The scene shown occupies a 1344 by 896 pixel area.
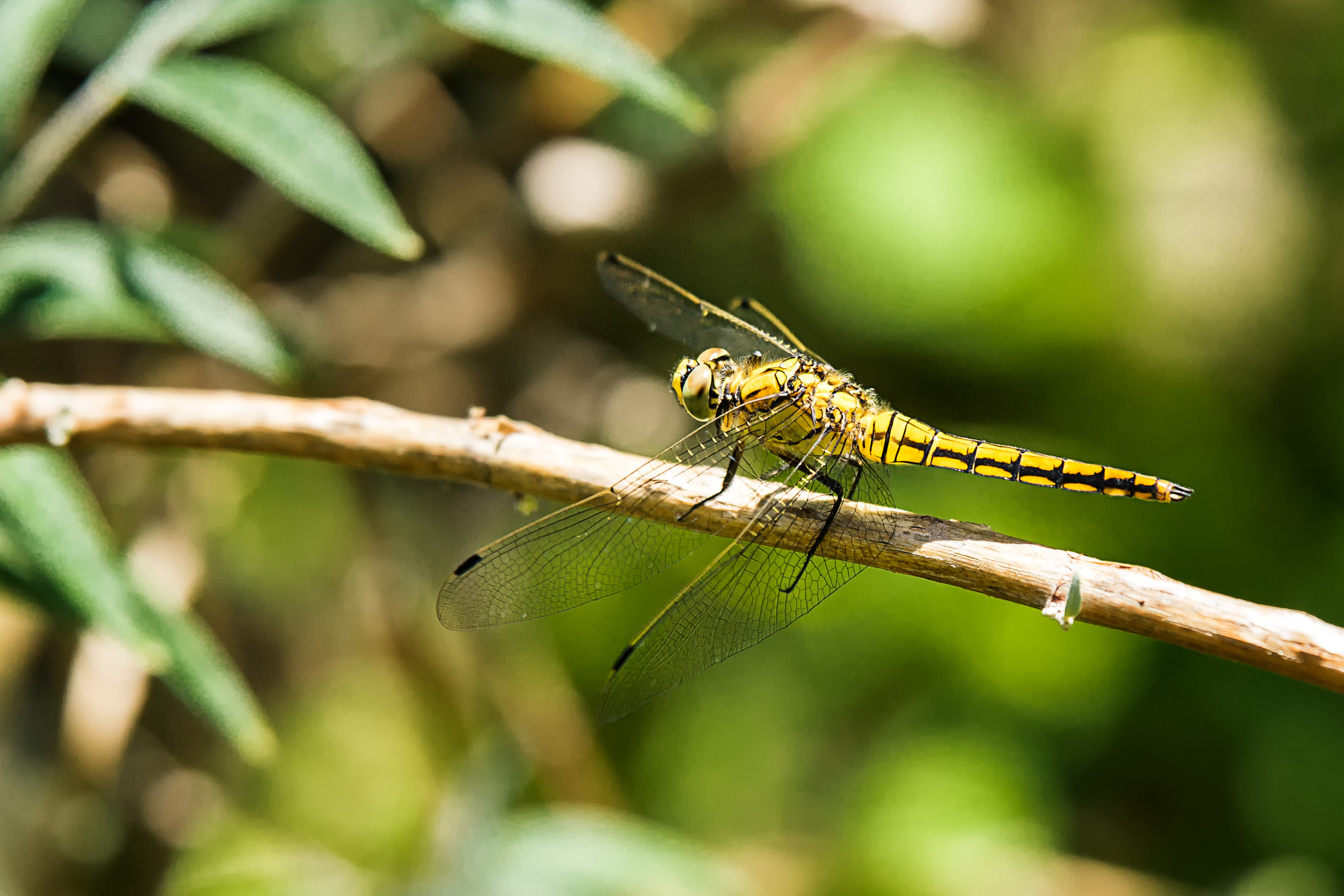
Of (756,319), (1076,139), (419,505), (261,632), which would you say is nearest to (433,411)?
(419,505)

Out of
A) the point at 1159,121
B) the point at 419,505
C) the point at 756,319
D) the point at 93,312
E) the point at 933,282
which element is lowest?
the point at 93,312

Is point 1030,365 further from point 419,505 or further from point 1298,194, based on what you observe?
point 419,505

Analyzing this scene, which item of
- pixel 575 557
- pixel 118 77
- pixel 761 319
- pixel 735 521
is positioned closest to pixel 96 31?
pixel 118 77

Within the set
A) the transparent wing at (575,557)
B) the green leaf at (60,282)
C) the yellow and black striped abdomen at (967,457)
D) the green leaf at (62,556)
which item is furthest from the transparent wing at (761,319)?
the green leaf at (62,556)

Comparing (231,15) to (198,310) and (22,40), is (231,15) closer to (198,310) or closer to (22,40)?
(22,40)

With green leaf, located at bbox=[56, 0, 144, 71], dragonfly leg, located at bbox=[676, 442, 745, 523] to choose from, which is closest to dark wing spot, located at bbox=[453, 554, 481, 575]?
dragonfly leg, located at bbox=[676, 442, 745, 523]

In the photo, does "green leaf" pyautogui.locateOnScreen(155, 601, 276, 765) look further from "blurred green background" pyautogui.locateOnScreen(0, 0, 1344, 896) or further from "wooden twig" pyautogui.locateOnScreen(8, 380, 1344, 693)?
"blurred green background" pyautogui.locateOnScreen(0, 0, 1344, 896)
